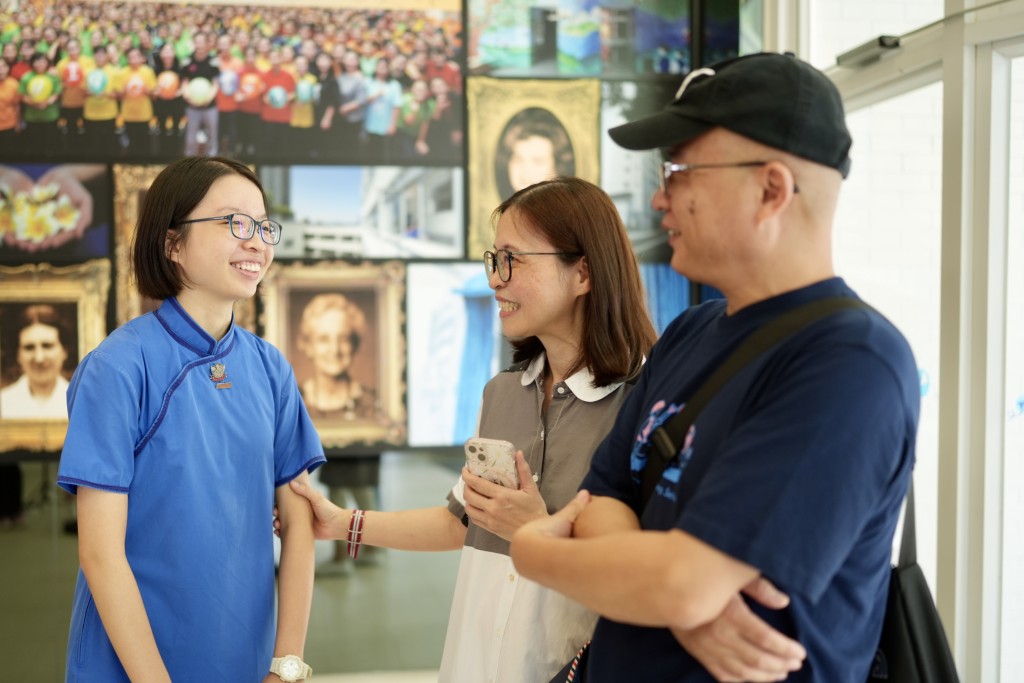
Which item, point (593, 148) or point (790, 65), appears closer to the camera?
point (790, 65)

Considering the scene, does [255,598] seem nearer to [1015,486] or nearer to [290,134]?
[1015,486]

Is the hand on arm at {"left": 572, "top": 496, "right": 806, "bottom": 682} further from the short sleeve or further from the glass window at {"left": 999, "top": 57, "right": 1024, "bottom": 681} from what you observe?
the glass window at {"left": 999, "top": 57, "right": 1024, "bottom": 681}

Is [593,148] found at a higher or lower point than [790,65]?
higher

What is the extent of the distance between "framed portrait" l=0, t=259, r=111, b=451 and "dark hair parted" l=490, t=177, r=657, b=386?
9.00 ft

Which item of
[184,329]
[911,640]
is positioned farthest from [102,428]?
[911,640]

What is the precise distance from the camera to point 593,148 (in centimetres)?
431

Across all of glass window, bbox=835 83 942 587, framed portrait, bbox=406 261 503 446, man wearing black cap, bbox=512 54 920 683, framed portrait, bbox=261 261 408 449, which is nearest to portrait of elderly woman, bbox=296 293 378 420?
framed portrait, bbox=261 261 408 449

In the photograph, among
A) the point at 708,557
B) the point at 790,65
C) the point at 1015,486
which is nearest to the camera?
the point at 708,557

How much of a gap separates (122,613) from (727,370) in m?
1.31

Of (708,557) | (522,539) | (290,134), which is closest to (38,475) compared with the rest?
(290,134)

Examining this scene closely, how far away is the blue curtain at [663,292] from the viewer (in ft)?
14.5

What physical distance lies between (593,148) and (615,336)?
2529 mm

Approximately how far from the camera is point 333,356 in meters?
4.14

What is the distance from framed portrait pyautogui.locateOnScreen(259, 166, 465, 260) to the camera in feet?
13.4
